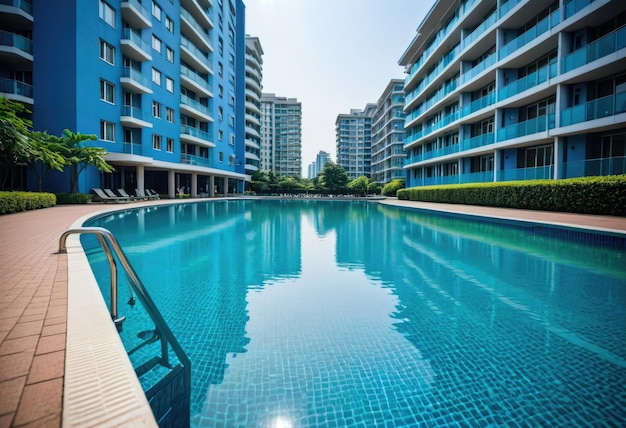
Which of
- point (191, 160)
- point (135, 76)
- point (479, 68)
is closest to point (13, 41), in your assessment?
point (135, 76)

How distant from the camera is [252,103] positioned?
6688cm

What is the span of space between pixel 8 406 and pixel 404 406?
2.64 m

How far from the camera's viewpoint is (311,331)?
4.17m

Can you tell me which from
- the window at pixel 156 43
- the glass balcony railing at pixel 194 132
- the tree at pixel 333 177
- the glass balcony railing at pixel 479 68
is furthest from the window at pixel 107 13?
the tree at pixel 333 177

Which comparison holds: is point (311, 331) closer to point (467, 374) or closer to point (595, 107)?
point (467, 374)

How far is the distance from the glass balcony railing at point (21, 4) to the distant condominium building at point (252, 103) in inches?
1543

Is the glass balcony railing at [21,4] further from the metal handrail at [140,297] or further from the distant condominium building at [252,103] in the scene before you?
the distant condominium building at [252,103]

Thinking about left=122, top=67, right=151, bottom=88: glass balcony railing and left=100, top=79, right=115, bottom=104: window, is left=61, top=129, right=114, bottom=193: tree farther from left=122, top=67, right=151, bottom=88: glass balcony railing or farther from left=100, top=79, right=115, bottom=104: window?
left=122, top=67, right=151, bottom=88: glass balcony railing

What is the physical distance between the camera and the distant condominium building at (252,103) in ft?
209

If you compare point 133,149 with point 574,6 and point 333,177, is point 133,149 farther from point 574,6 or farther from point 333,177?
point 333,177

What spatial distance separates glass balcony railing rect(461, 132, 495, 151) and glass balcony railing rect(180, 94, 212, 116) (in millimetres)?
26597

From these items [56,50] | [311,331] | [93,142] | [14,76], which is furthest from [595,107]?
[14,76]

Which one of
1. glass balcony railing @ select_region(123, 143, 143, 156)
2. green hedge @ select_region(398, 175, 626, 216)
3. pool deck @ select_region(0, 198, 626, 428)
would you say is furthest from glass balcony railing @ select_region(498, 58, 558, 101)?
glass balcony railing @ select_region(123, 143, 143, 156)

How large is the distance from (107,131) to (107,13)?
837cm
